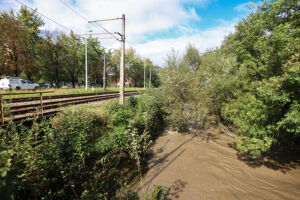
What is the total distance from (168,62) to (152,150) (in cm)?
636

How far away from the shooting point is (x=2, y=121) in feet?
16.0

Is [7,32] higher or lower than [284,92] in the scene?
higher

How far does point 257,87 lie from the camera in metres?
5.50

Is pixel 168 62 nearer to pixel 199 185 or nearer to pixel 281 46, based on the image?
pixel 281 46

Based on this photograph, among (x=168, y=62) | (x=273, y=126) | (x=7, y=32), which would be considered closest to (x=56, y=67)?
(x=7, y=32)

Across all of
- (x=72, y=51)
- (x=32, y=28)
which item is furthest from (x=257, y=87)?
(x=72, y=51)

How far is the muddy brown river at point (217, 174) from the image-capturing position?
16.4ft

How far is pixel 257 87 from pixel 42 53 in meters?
33.6

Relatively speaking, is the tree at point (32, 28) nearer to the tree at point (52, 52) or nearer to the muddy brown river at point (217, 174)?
the tree at point (52, 52)

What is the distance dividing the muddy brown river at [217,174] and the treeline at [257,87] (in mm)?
965

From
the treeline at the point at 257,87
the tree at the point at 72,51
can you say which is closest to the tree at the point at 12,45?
the tree at the point at 72,51

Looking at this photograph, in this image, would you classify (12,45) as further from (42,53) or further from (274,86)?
(274,86)

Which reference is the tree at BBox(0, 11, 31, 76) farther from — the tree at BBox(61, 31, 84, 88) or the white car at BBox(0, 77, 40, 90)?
the tree at BBox(61, 31, 84, 88)

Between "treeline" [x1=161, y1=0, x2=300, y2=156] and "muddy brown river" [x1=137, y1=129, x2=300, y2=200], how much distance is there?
3.17ft
